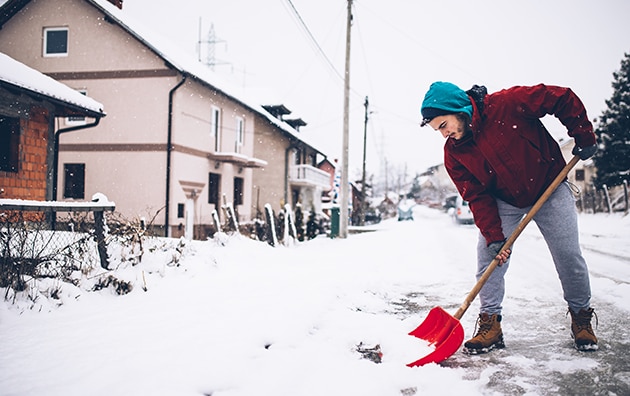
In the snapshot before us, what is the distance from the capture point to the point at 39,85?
7.52m

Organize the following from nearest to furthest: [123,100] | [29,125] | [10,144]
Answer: [10,144] < [29,125] < [123,100]

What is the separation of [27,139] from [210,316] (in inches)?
295

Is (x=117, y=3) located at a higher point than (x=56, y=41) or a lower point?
higher

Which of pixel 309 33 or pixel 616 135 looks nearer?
pixel 309 33

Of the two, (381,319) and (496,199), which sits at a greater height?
(496,199)

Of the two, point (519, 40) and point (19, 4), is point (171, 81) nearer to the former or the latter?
point (19, 4)

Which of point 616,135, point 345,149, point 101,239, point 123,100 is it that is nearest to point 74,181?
point 123,100

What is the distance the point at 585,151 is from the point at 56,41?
18.8 meters

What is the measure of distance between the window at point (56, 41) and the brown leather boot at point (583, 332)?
726 inches

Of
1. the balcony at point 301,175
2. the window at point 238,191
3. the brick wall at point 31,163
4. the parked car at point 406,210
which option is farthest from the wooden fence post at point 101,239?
the balcony at point 301,175

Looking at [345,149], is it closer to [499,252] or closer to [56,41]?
[499,252]

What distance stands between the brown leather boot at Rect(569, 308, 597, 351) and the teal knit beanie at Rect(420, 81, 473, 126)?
1.39 meters

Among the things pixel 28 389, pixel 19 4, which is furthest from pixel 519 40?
pixel 19 4

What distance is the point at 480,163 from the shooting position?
103 inches
